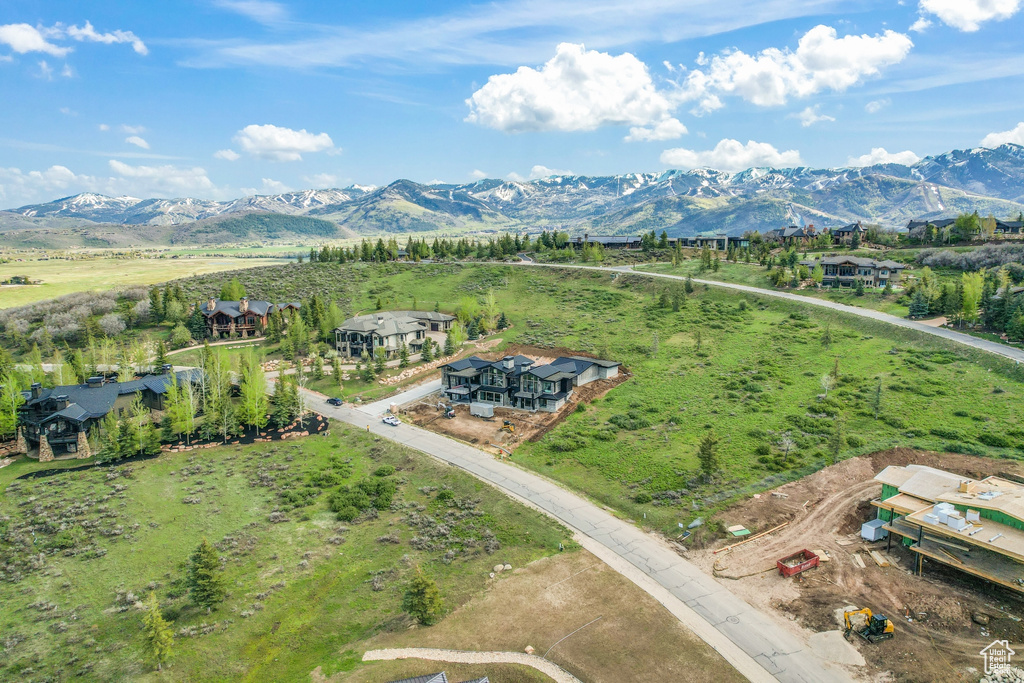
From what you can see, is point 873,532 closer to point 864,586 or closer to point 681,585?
point 864,586

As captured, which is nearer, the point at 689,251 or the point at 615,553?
the point at 615,553

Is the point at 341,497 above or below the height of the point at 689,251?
below

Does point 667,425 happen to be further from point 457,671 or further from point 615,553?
point 457,671

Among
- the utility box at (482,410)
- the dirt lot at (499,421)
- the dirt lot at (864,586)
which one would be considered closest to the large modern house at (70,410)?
the dirt lot at (499,421)

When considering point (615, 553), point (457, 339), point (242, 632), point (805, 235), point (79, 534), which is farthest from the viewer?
point (805, 235)

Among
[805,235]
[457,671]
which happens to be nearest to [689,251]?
[805,235]

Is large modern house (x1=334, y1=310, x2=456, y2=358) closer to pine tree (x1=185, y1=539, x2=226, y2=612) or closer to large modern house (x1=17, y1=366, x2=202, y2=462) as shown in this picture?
large modern house (x1=17, y1=366, x2=202, y2=462)

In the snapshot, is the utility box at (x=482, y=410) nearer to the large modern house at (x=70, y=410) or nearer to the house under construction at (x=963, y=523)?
the large modern house at (x=70, y=410)
